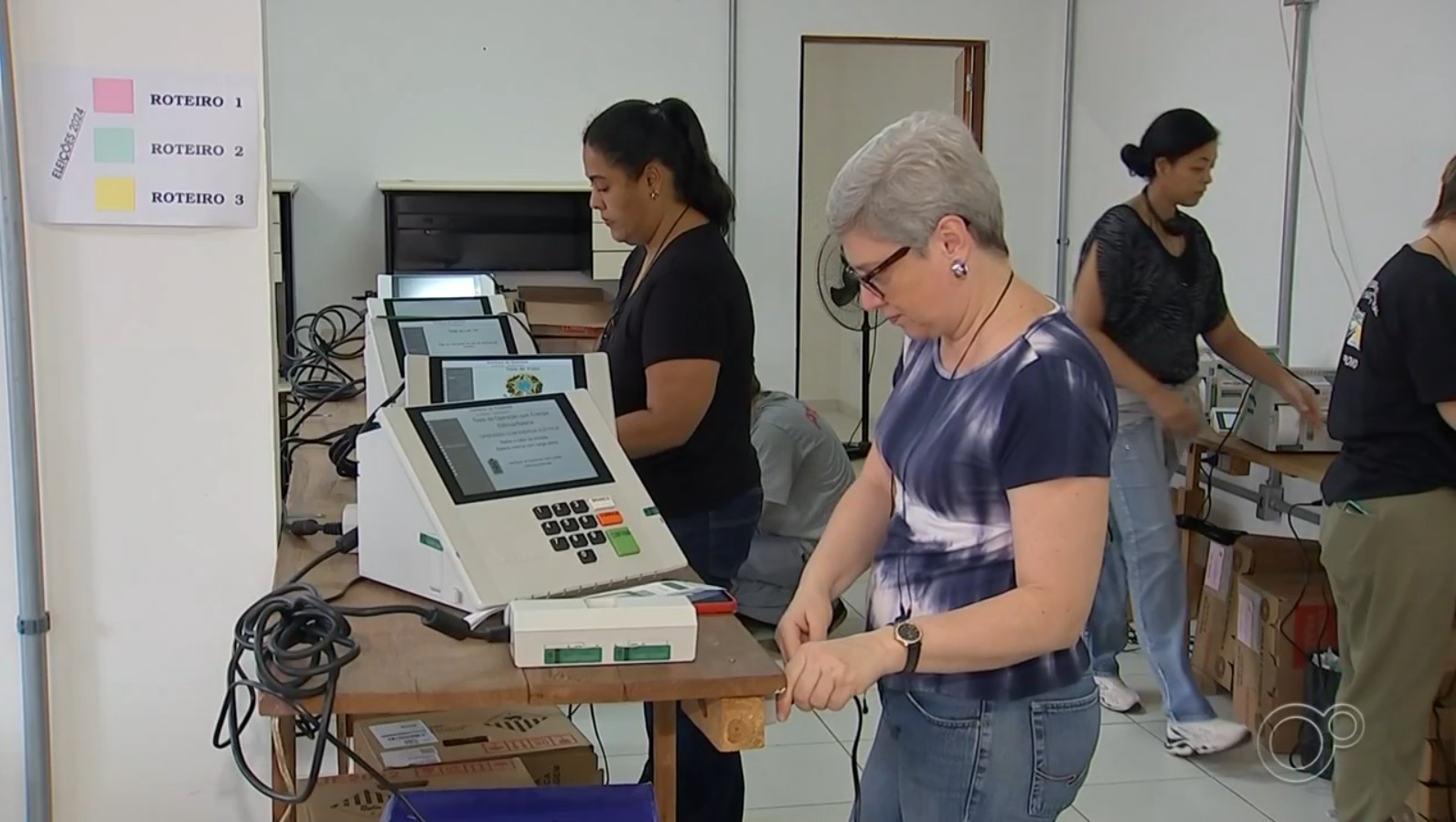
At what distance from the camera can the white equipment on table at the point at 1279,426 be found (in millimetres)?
3244

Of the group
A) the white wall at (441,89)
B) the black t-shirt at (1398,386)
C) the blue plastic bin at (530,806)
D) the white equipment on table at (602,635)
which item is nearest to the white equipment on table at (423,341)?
the blue plastic bin at (530,806)

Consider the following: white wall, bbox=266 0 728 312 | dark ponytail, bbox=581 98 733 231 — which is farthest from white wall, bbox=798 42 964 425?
dark ponytail, bbox=581 98 733 231

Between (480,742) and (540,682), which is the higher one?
(540,682)

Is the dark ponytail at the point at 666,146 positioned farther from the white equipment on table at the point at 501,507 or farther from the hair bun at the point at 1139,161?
the hair bun at the point at 1139,161

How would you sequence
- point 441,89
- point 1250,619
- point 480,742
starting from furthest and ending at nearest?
point 441,89, point 1250,619, point 480,742

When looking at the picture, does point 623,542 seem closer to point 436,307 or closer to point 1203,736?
point 436,307

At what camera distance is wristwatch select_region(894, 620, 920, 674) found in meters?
1.30

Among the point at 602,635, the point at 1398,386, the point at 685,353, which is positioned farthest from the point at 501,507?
the point at 1398,386

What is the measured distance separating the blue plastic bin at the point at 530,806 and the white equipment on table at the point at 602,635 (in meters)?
0.26

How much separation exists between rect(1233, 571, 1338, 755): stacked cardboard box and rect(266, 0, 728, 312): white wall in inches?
134

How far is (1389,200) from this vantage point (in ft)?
11.8

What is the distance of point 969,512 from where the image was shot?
1.36 metres

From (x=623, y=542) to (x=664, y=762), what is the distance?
260 millimetres

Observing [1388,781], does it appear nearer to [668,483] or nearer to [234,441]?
[668,483]
